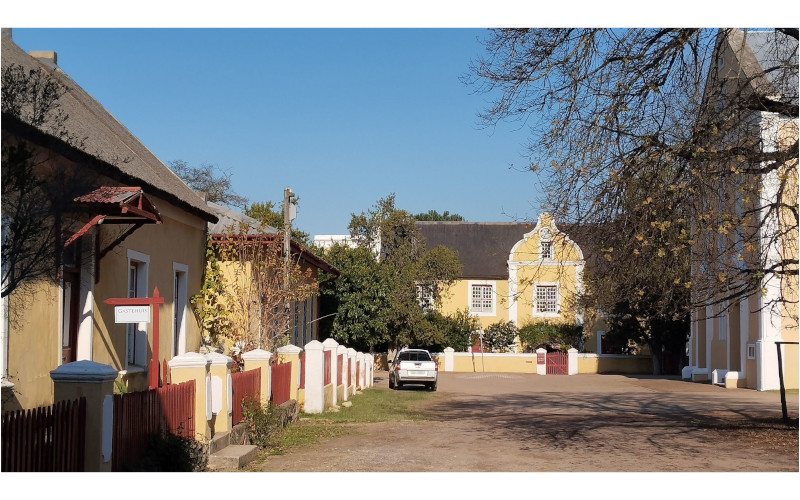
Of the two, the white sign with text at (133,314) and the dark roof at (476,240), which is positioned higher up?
the dark roof at (476,240)

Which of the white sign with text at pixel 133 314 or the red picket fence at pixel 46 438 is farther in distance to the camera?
the white sign with text at pixel 133 314

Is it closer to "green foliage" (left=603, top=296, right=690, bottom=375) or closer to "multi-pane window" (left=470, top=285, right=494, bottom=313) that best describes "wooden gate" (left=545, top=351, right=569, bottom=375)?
"green foliage" (left=603, top=296, right=690, bottom=375)

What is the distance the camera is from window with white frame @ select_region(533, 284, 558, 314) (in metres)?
51.3

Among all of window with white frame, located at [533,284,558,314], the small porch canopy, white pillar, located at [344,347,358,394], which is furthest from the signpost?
window with white frame, located at [533,284,558,314]

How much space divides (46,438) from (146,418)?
2.09 m

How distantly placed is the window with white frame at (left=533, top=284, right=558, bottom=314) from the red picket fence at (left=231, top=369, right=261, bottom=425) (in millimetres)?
37335

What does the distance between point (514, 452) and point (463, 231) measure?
46893mm

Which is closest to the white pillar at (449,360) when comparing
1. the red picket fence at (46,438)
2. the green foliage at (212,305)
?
the green foliage at (212,305)

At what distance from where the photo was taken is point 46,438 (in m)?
6.98

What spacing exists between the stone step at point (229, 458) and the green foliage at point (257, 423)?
4.70 ft

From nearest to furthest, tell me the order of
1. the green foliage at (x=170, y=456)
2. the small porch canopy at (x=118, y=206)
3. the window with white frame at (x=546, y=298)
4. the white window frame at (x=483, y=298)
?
the green foliage at (x=170, y=456)
the small porch canopy at (x=118, y=206)
the window with white frame at (x=546, y=298)
the white window frame at (x=483, y=298)

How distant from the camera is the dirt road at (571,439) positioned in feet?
37.1

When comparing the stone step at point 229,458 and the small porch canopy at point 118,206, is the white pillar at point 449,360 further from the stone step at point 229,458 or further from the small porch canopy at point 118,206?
the stone step at point 229,458

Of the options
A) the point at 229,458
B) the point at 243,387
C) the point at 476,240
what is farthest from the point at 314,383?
the point at 476,240
